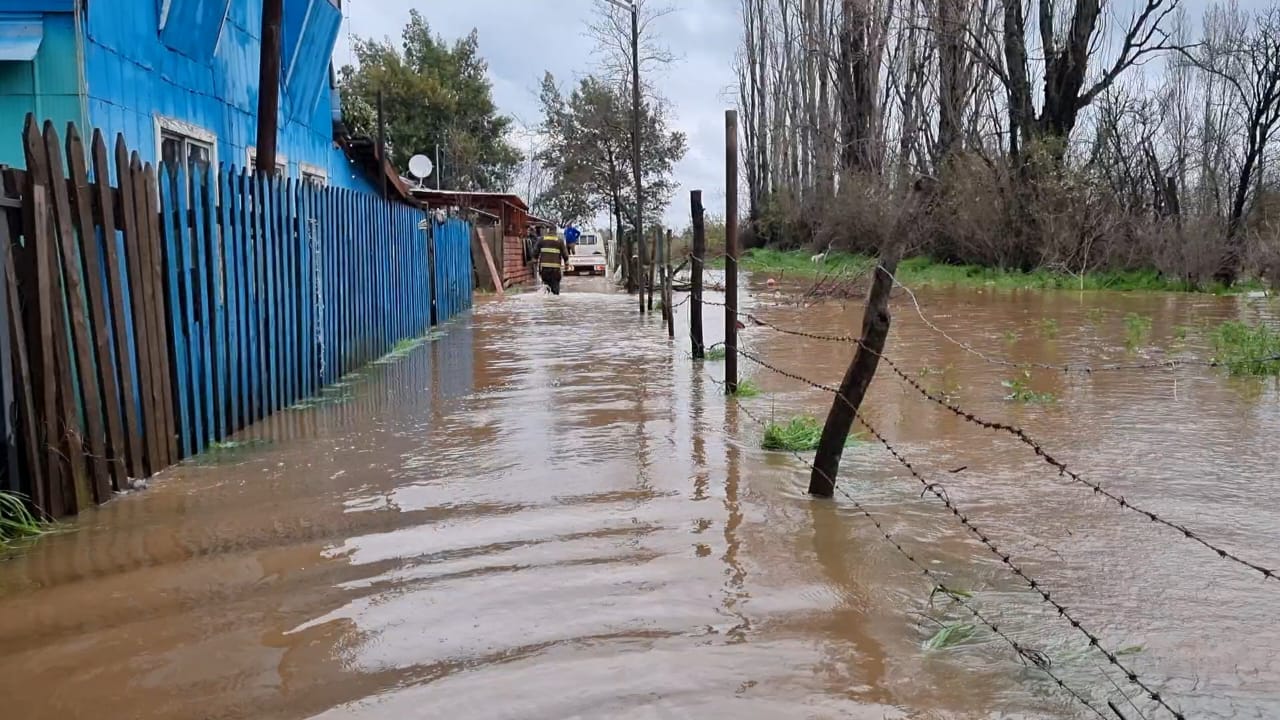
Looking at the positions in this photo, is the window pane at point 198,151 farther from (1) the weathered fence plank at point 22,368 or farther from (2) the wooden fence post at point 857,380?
(2) the wooden fence post at point 857,380

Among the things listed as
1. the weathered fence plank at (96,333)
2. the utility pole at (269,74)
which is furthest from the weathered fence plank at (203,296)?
the utility pole at (269,74)

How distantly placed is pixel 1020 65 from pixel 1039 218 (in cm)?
431

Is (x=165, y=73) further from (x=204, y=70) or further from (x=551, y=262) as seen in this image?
(x=551, y=262)

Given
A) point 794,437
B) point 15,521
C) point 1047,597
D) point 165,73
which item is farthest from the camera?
point 165,73

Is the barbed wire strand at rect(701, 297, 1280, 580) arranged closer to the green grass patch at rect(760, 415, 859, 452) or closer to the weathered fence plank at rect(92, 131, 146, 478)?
the green grass patch at rect(760, 415, 859, 452)

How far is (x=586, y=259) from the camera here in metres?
40.7

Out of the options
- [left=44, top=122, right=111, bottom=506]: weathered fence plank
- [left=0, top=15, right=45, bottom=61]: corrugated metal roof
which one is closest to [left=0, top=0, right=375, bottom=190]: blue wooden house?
[left=0, top=15, right=45, bottom=61]: corrugated metal roof


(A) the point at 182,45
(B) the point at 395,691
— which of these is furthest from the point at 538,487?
(A) the point at 182,45

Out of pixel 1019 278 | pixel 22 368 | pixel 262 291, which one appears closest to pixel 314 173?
pixel 262 291

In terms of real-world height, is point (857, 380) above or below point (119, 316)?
below

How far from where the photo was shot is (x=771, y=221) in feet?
149

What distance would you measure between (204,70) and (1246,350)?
36.8ft

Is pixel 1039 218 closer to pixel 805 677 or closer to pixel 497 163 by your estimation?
pixel 805 677

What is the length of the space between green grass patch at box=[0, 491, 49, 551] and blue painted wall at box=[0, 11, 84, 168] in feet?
16.1
